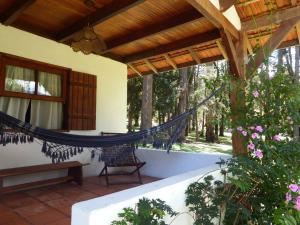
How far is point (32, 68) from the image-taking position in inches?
146

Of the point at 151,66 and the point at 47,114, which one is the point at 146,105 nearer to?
the point at 151,66

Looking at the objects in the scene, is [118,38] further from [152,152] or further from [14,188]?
[14,188]

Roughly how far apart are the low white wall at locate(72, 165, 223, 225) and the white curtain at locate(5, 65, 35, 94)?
102 inches

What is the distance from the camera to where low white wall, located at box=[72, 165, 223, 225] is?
1337mm

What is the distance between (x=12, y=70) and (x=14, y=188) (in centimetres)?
151

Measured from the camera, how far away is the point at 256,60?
303cm

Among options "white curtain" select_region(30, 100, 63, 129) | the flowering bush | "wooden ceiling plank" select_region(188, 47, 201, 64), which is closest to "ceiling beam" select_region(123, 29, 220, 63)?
"wooden ceiling plank" select_region(188, 47, 201, 64)

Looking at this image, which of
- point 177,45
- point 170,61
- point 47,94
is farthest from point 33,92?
point 170,61

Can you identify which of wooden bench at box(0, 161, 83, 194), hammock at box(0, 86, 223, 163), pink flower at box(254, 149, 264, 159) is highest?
hammock at box(0, 86, 223, 163)

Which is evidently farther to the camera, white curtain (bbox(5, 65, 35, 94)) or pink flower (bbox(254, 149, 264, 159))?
white curtain (bbox(5, 65, 35, 94))

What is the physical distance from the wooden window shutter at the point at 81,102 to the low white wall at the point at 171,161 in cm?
103

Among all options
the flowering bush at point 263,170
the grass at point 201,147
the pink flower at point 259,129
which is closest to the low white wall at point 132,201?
the flowering bush at point 263,170

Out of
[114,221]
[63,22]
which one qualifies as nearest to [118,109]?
[63,22]

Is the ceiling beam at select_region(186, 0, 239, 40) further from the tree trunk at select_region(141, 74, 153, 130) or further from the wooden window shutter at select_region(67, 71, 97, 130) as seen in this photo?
the tree trunk at select_region(141, 74, 153, 130)
